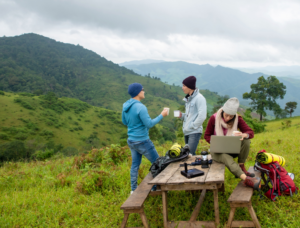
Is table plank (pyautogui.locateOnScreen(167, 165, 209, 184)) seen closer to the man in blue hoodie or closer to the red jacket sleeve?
→ the man in blue hoodie

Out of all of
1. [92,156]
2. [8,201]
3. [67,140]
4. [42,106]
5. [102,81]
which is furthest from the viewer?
[102,81]

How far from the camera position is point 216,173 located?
3.11m

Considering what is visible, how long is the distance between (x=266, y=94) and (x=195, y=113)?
2284 inches

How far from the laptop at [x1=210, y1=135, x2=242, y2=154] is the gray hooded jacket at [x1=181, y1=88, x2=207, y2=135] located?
729 millimetres

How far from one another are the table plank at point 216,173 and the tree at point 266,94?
179 feet

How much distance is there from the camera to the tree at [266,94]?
5288 centimetres

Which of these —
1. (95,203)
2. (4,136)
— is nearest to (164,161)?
(95,203)

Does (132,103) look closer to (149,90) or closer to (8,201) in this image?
(8,201)

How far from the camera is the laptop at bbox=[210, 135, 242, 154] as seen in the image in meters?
3.38

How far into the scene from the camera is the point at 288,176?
3.72 metres

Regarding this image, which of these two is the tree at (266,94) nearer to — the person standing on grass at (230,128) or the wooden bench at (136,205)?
the person standing on grass at (230,128)

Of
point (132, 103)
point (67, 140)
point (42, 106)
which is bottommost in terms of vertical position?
point (67, 140)

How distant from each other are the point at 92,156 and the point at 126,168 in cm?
174

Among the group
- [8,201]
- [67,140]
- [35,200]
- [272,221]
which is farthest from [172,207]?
[67,140]
